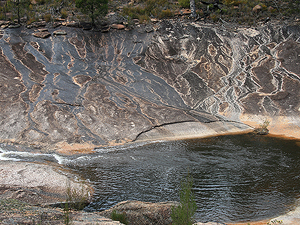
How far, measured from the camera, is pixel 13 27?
25.4 metres

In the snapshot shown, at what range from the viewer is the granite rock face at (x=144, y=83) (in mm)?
14188

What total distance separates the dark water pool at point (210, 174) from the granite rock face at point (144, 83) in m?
1.52

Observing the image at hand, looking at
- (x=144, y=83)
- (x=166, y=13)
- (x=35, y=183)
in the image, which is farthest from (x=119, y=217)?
(x=166, y=13)

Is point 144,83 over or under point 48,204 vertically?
under

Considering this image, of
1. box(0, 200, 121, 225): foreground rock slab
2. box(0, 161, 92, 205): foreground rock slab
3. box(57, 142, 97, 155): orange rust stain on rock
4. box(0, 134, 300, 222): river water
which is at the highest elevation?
box(0, 200, 121, 225): foreground rock slab

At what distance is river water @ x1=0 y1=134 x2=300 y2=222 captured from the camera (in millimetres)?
8289

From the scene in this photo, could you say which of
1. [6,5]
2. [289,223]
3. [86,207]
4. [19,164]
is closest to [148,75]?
[19,164]

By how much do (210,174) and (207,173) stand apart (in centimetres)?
12

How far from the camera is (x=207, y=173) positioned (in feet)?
33.4

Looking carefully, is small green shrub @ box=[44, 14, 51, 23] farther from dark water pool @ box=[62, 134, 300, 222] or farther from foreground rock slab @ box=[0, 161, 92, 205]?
foreground rock slab @ box=[0, 161, 92, 205]

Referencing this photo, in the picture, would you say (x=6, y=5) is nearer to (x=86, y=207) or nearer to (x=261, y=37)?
(x=261, y=37)

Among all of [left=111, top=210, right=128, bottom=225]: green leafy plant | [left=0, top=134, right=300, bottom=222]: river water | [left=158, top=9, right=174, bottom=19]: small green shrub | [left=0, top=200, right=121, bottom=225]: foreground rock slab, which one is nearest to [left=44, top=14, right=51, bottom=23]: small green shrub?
[left=158, top=9, right=174, bottom=19]: small green shrub

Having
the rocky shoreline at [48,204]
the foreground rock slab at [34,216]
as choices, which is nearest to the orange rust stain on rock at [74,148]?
the rocky shoreline at [48,204]

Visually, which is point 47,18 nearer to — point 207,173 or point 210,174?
point 207,173
